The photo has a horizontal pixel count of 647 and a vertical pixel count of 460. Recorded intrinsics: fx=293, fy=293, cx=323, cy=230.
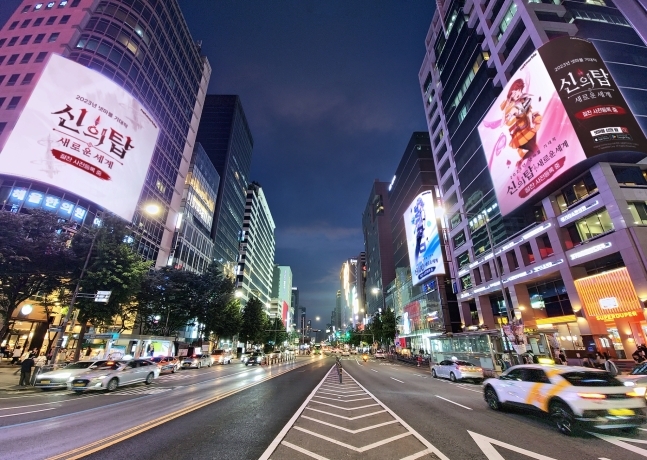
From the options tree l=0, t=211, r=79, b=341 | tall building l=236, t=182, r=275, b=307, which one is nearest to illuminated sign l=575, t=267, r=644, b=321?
tree l=0, t=211, r=79, b=341

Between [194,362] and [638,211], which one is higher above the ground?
[638,211]

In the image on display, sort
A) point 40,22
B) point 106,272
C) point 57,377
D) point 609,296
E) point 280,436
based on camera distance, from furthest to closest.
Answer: point 40,22 < point 609,296 < point 106,272 < point 57,377 < point 280,436

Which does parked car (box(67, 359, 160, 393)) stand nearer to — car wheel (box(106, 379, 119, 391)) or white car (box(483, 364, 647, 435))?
car wheel (box(106, 379, 119, 391))

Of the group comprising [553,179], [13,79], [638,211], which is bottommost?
[638,211]

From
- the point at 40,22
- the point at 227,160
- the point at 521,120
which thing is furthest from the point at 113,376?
the point at 227,160

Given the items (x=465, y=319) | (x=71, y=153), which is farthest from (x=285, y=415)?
(x=465, y=319)

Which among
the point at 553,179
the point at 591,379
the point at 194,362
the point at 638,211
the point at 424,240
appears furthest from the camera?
the point at 424,240

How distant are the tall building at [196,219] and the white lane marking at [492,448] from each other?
Answer: 186 feet

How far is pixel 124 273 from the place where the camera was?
79.2ft

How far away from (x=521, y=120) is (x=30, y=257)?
Answer: 4902cm

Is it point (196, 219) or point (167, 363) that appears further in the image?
point (196, 219)

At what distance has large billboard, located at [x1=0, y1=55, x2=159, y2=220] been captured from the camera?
94.7ft

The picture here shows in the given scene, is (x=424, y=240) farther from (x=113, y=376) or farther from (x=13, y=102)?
(x=13, y=102)

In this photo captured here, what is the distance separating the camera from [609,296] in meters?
25.2
